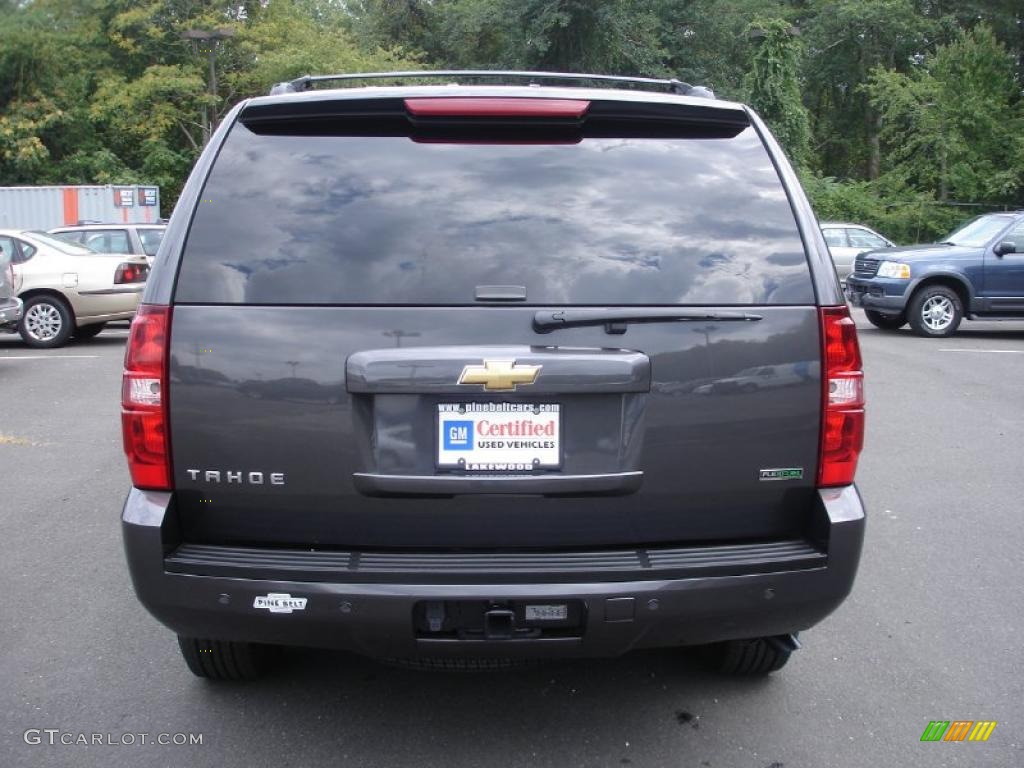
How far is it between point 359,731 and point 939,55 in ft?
106

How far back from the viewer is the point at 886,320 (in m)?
15.2

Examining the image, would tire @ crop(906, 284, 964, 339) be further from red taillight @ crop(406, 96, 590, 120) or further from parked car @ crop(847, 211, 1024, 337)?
red taillight @ crop(406, 96, 590, 120)

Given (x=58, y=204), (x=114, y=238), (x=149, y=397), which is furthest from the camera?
(x=58, y=204)

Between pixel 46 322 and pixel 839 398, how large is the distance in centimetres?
1284

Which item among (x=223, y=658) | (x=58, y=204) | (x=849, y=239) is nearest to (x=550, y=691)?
(x=223, y=658)

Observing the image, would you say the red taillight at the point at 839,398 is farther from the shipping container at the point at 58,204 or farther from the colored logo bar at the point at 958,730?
the shipping container at the point at 58,204

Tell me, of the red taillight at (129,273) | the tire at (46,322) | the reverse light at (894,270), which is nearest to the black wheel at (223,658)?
the red taillight at (129,273)

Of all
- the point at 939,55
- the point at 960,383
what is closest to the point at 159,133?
the point at 939,55

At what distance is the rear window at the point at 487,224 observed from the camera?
2.71m

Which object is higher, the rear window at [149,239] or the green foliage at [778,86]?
the green foliage at [778,86]

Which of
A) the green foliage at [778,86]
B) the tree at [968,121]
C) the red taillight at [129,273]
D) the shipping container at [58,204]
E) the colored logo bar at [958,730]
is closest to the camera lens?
the colored logo bar at [958,730]

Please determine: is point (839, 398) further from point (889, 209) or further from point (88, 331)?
point (889, 209)

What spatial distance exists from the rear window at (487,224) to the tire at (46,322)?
1162 centimetres

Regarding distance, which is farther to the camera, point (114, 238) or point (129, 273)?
point (114, 238)
